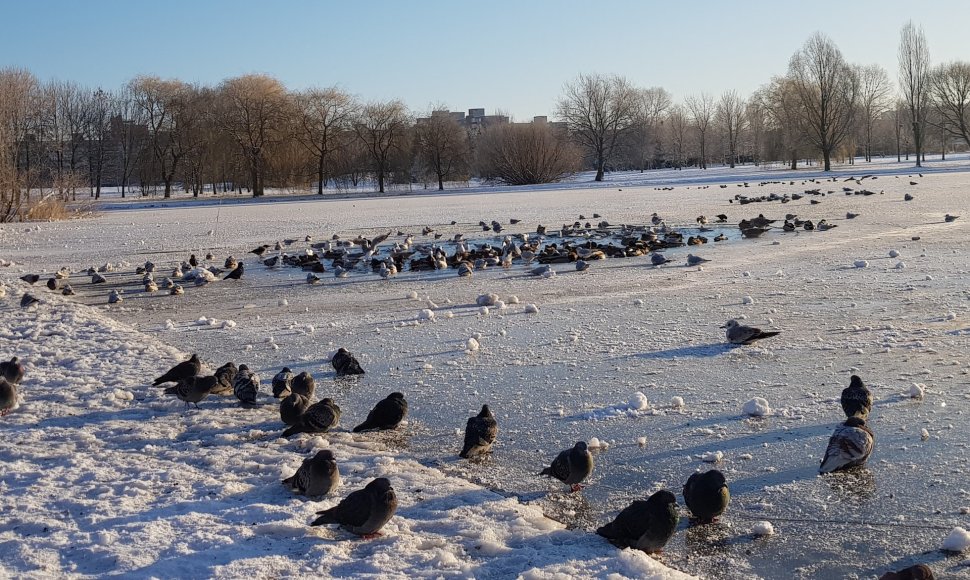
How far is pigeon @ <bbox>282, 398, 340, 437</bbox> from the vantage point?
15.0 ft

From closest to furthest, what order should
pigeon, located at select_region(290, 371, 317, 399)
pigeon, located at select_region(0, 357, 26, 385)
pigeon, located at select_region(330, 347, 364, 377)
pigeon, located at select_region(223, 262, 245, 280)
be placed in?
pigeon, located at select_region(290, 371, 317, 399), pigeon, located at select_region(0, 357, 26, 385), pigeon, located at select_region(330, 347, 364, 377), pigeon, located at select_region(223, 262, 245, 280)

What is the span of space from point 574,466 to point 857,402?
162 cm

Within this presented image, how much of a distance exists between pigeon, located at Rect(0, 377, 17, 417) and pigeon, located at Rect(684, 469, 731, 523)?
419 cm

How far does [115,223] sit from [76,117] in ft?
128

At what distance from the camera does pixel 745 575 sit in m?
2.88

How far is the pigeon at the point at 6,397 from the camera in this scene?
17.1 feet

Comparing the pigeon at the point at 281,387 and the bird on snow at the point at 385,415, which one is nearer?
the bird on snow at the point at 385,415

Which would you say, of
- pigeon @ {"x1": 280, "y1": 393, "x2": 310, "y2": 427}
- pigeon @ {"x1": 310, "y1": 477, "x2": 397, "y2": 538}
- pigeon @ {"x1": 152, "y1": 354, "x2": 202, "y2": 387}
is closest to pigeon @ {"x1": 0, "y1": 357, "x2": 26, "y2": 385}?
pigeon @ {"x1": 152, "y1": 354, "x2": 202, "y2": 387}

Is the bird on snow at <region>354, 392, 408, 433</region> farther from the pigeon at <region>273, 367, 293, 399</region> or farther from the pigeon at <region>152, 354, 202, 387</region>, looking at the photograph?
the pigeon at <region>152, 354, 202, 387</region>

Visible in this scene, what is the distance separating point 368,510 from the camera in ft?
10.4

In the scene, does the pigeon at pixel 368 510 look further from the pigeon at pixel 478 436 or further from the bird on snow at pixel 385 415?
the bird on snow at pixel 385 415

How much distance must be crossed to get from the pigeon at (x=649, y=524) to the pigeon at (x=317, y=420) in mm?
1978

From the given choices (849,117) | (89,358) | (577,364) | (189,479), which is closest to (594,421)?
(577,364)

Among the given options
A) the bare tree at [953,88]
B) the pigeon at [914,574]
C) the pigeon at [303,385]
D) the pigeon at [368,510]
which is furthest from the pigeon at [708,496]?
the bare tree at [953,88]
